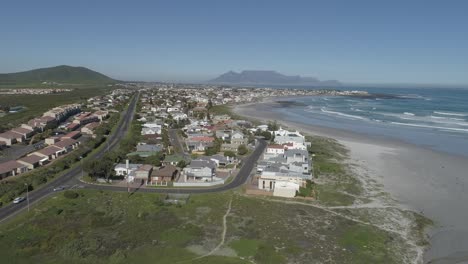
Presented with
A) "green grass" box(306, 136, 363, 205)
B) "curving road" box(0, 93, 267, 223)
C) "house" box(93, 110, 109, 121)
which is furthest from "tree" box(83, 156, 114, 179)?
"house" box(93, 110, 109, 121)

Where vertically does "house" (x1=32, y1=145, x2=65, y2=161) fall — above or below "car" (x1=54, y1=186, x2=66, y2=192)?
above

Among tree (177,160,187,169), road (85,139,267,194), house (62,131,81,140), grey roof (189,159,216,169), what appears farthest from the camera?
house (62,131,81,140)

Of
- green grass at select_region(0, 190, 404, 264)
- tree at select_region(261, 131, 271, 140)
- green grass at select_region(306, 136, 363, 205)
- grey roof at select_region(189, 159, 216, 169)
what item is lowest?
green grass at select_region(0, 190, 404, 264)

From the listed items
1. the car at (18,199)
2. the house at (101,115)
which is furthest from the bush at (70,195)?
the house at (101,115)

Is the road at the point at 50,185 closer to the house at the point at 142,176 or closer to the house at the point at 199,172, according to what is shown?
the house at the point at 142,176

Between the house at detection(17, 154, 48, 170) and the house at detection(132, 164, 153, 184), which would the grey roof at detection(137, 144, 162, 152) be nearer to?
the house at detection(132, 164, 153, 184)

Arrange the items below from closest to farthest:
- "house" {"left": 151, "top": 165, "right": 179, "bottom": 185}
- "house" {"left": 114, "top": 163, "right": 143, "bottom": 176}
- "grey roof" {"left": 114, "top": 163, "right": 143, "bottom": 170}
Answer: "house" {"left": 151, "top": 165, "right": 179, "bottom": 185} → "house" {"left": 114, "top": 163, "right": 143, "bottom": 176} → "grey roof" {"left": 114, "top": 163, "right": 143, "bottom": 170}

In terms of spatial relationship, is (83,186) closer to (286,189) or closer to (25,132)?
(286,189)
